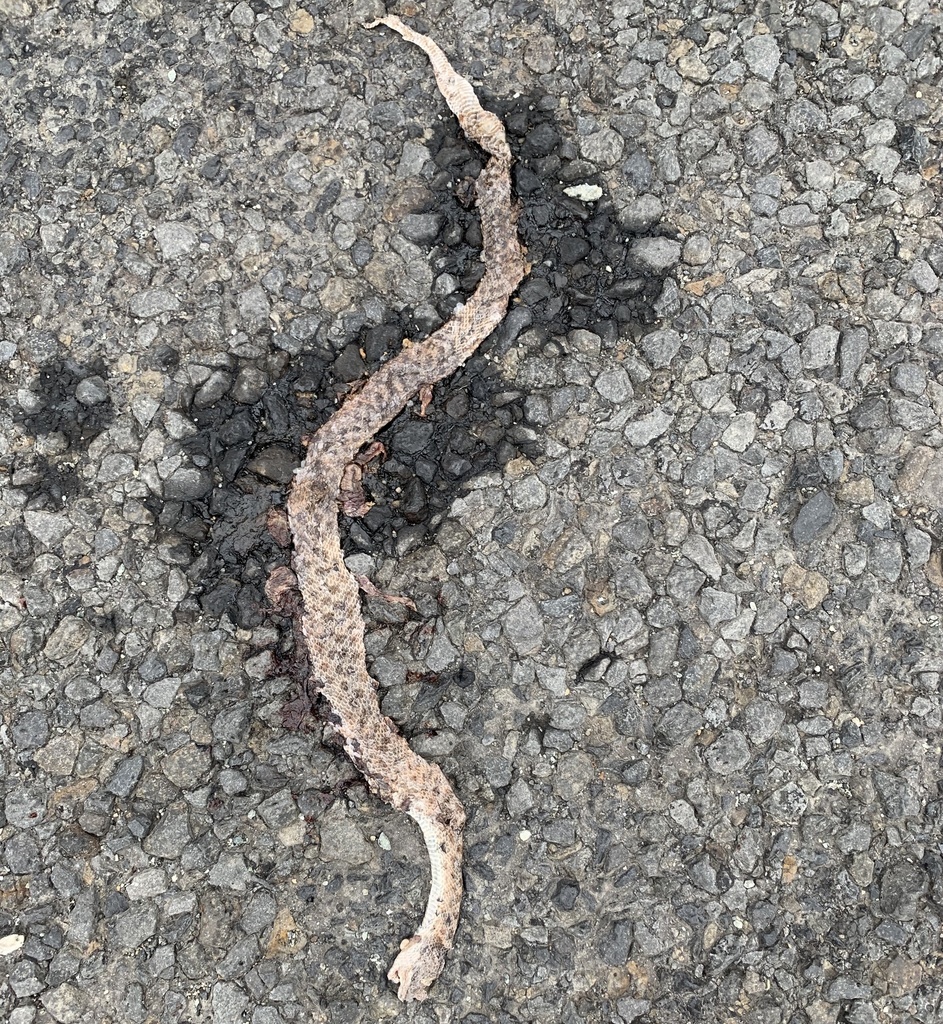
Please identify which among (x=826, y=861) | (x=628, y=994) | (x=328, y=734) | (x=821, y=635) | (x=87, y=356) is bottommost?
(x=628, y=994)

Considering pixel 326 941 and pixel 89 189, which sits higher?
pixel 89 189

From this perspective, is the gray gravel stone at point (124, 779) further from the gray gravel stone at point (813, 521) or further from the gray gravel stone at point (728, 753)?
the gray gravel stone at point (813, 521)

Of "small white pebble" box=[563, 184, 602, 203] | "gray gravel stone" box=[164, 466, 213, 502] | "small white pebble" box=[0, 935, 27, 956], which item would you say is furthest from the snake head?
"small white pebble" box=[563, 184, 602, 203]

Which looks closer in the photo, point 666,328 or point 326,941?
point 326,941

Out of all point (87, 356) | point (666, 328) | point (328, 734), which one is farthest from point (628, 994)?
point (87, 356)

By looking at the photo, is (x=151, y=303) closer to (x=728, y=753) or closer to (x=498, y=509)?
(x=498, y=509)

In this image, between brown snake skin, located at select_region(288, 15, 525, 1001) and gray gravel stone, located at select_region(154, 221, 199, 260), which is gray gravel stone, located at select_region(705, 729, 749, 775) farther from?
gray gravel stone, located at select_region(154, 221, 199, 260)

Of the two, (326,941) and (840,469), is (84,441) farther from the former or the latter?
(840,469)
